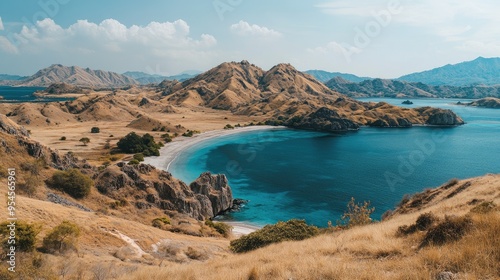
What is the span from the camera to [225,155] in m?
131

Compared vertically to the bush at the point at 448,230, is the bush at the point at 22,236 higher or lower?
lower

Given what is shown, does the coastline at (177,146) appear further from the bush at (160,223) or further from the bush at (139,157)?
the bush at (160,223)

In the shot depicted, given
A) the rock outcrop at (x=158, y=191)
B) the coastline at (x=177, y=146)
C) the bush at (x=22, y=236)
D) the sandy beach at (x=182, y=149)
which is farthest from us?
the coastline at (x=177, y=146)

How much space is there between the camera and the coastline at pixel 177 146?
361 ft

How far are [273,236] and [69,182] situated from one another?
2831 centimetres

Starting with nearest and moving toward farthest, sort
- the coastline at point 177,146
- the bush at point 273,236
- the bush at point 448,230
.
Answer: the bush at point 448,230, the bush at point 273,236, the coastline at point 177,146

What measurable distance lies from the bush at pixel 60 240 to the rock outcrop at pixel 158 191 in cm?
2447

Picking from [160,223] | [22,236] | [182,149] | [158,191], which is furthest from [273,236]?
[182,149]

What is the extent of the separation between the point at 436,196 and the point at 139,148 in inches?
4142

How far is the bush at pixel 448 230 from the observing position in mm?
12711

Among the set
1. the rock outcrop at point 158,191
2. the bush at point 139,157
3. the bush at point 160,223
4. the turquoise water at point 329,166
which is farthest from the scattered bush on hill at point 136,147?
the bush at point 160,223

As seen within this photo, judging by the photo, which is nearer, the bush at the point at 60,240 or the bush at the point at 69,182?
the bush at the point at 60,240

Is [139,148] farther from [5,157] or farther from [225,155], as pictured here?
[5,157]

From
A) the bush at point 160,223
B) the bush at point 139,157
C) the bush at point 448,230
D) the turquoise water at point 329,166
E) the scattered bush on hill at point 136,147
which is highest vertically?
the bush at point 448,230
